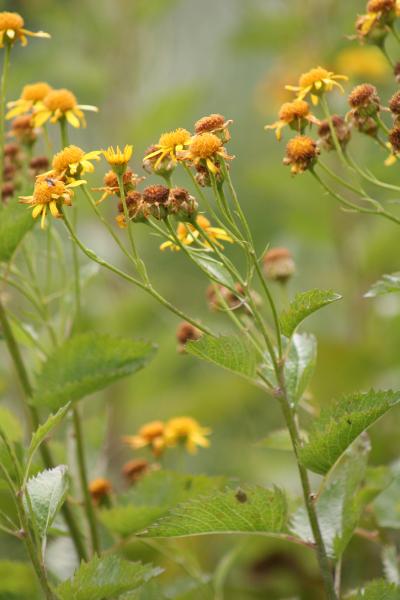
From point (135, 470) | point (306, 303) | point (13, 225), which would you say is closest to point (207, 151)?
point (306, 303)

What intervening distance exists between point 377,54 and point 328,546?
1.47 meters

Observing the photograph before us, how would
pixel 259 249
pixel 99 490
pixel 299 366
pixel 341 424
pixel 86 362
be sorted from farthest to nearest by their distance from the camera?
1. pixel 259 249
2. pixel 99 490
3. pixel 86 362
4. pixel 299 366
5. pixel 341 424

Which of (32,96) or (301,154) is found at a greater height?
(32,96)

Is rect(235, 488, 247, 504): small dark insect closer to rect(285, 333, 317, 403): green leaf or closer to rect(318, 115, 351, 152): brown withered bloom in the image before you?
rect(285, 333, 317, 403): green leaf

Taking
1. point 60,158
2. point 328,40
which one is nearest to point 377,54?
point 328,40


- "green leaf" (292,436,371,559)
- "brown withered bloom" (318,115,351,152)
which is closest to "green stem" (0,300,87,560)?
"green leaf" (292,436,371,559)

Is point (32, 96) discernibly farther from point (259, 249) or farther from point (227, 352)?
point (259, 249)

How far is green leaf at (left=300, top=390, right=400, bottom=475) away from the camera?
681 millimetres

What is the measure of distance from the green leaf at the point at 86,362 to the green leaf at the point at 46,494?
0.12 m

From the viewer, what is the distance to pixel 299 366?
793mm

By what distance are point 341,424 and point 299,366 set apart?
4.5 inches

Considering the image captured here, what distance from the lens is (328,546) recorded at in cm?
77

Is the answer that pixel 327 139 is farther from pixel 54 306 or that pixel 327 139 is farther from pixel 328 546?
pixel 54 306

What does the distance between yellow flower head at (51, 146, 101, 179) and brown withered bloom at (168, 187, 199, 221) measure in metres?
0.07
